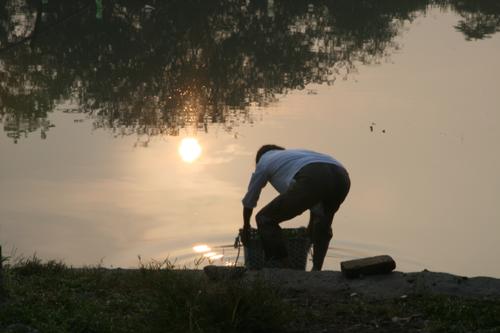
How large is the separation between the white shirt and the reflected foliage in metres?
3.80

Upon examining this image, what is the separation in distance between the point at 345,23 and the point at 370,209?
452 inches

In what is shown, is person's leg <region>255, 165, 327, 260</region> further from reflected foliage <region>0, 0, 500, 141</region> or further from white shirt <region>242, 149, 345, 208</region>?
reflected foliage <region>0, 0, 500, 141</region>

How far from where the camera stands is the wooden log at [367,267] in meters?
4.64

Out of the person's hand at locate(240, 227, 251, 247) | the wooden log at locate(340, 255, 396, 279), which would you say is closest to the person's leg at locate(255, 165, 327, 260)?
the person's hand at locate(240, 227, 251, 247)

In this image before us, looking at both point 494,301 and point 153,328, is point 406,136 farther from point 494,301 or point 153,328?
point 153,328

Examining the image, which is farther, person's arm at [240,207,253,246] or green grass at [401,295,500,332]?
person's arm at [240,207,253,246]

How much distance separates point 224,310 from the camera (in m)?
3.47

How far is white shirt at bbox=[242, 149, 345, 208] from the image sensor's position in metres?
5.08

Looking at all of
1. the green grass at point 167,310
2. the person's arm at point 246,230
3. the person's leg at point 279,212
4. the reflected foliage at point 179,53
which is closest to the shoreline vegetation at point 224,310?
the green grass at point 167,310

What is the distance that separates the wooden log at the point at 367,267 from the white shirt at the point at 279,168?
87 cm

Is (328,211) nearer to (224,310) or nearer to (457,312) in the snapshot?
(457,312)

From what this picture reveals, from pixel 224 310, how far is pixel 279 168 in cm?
194

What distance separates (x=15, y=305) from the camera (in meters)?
3.60

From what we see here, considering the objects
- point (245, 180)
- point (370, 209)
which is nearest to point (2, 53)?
point (245, 180)
